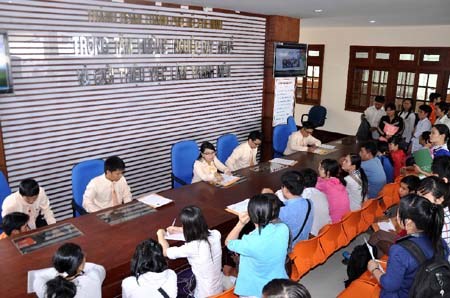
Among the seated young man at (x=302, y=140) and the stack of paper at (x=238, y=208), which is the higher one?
the seated young man at (x=302, y=140)

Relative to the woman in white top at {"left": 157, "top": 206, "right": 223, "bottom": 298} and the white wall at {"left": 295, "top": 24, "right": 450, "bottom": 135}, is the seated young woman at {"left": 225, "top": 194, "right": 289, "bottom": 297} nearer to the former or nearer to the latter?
the woman in white top at {"left": 157, "top": 206, "right": 223, "bottom": 298}

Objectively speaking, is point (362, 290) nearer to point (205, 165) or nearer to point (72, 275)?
point (72, 275)

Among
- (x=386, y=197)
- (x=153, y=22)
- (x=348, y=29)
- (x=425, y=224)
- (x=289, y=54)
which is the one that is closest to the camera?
(x=425, y=224)

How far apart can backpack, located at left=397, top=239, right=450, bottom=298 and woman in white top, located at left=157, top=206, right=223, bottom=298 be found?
1239 mm

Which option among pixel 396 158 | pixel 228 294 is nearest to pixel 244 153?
pixel 396 158

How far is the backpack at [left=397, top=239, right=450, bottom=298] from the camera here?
205 cm

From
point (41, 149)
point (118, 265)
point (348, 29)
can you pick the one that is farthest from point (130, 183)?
point (348, 29)

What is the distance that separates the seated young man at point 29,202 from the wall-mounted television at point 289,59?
16.3ft

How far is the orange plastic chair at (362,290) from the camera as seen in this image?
2.87 m

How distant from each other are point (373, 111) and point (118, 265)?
708cm

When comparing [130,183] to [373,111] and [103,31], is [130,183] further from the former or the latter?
[373,111]

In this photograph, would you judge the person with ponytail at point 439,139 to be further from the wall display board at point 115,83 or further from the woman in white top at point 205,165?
the wall display board at point 115,83

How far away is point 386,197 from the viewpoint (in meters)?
4.50

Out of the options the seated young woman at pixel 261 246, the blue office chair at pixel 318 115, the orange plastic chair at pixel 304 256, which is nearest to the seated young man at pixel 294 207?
the orange plastic chair at pixel 304 256
